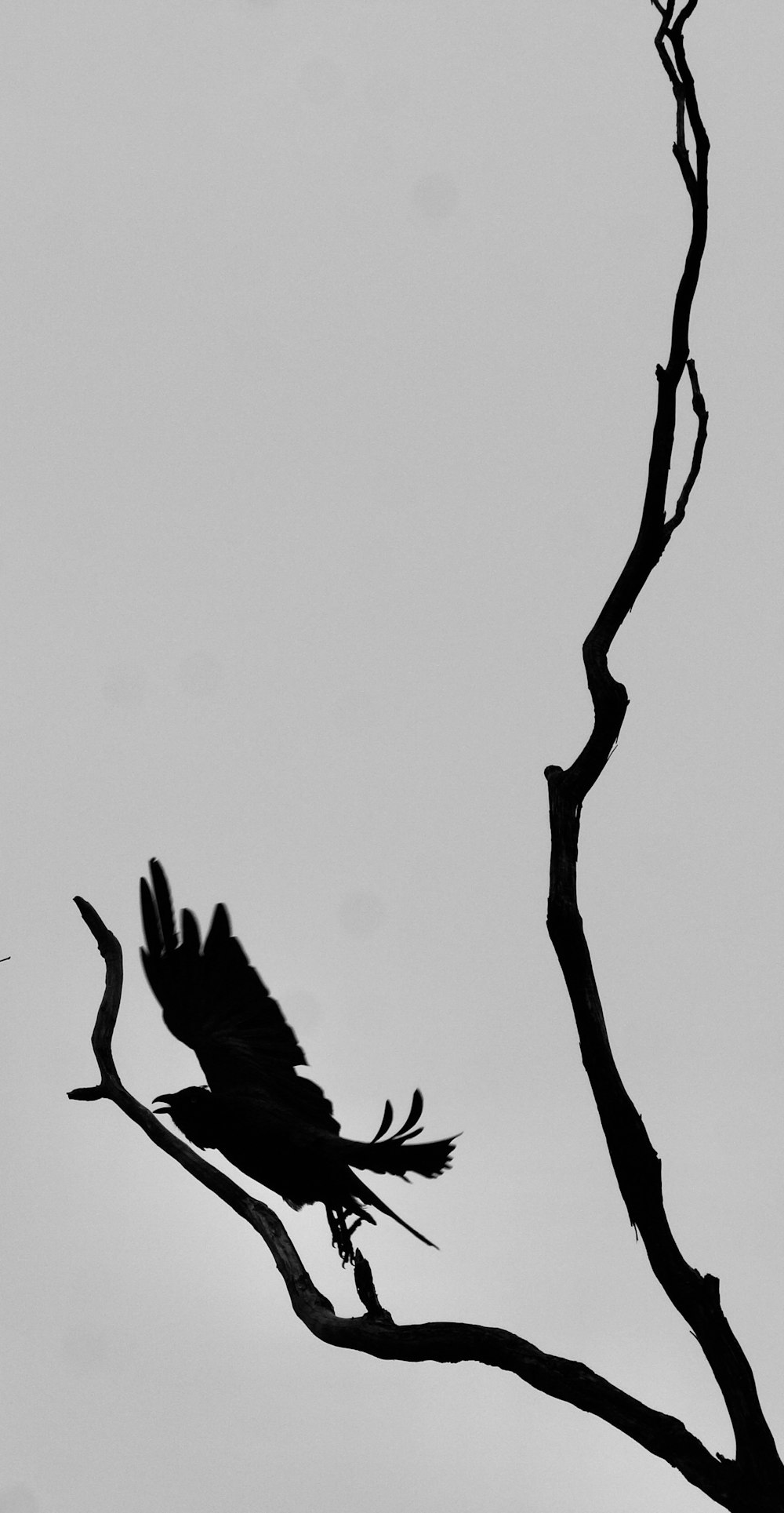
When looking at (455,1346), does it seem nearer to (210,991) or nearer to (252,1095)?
(252,1095)

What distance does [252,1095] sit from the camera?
25.1ft

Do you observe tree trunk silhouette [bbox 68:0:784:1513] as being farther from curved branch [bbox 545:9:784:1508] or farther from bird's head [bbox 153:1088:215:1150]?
bird's head [bbox 153:1088:215:1150]

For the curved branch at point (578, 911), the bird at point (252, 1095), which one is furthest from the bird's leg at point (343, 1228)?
the curved branch at point (578, 911)

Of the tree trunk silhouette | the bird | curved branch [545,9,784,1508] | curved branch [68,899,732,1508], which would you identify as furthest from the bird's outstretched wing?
curved branch [545,9,784,1508]

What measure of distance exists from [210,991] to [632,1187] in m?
3.28

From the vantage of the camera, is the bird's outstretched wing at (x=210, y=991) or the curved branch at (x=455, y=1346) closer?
the curved branch at (x=455, y=1346)

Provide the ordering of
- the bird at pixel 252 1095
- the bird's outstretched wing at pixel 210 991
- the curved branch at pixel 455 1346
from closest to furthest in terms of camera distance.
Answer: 1. the curved branch at pixel 455 1346
2. the bird at pixel 252 1095
3. the bird's outstretched wing at pixel 210 991

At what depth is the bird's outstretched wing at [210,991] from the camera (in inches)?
320

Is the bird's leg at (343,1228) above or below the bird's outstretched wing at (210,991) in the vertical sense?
below

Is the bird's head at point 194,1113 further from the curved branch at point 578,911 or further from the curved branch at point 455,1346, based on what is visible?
the curved branch at point 578,911

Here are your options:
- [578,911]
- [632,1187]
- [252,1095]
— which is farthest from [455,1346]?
[252,1095]

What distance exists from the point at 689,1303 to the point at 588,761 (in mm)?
1945

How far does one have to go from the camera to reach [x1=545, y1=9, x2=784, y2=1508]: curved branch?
5457mm

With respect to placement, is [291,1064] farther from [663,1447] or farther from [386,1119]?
[663,1447]
